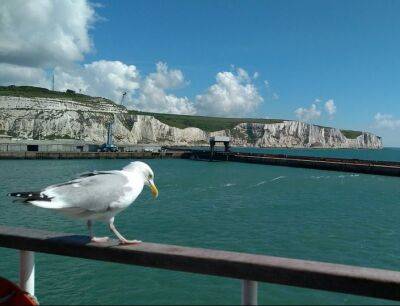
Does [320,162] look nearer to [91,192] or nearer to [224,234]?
[224,234]

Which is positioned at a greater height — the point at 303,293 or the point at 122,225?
the point at 303,293

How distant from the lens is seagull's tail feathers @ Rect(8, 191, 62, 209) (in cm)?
279

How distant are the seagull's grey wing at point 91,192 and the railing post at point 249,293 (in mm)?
1208

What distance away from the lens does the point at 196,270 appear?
254cm

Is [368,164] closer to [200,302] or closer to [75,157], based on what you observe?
[75,157]

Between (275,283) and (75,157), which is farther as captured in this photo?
(75,157)

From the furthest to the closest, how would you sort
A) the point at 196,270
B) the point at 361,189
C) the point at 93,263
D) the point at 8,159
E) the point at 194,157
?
the point at 194,157 → the point at 8,159 → the point at 361,189 → the point at 93,263 → the point at 196,270

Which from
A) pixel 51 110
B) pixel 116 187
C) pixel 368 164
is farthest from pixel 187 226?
pixel 51 110

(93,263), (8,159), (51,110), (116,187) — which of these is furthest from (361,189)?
(51,110)

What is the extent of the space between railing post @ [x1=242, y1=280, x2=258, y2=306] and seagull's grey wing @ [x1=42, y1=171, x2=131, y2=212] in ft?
3.96

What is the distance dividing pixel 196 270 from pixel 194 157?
86094mm

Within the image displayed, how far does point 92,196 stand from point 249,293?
1.34 metres

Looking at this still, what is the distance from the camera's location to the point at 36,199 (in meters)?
2.84

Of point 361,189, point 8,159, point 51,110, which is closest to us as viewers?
point 361,189
